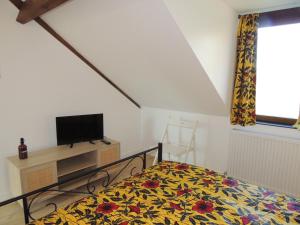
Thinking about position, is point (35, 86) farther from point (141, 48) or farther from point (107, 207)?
point (107, 207)

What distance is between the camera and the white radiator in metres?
2.30

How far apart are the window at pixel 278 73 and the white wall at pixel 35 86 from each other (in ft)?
7.12

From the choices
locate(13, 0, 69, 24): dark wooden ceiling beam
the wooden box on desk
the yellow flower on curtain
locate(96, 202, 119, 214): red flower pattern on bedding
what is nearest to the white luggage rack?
the yellow flower on curtain

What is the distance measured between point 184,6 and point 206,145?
6.51 feet

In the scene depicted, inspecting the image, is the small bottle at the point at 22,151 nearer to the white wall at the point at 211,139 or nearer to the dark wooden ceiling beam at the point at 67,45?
the dark wooden ceiling beam at the point at 67,45

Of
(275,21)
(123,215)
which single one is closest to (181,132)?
(275,21)

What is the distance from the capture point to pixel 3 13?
6.92 feet

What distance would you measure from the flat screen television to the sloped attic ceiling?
74 cm

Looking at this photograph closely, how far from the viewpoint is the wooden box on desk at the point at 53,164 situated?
2.06m

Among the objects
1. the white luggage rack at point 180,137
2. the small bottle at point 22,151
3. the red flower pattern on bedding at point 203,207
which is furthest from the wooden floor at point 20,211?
the red flower pattern on bedding at point 203,207

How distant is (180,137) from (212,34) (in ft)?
5.56

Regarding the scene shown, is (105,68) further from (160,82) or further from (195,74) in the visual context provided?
(195,74)

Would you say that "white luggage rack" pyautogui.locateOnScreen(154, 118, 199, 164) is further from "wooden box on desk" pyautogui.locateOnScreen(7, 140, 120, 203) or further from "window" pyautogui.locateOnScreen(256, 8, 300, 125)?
"window" pyautogui.locateOnScreen(256, 8, 300, 125)

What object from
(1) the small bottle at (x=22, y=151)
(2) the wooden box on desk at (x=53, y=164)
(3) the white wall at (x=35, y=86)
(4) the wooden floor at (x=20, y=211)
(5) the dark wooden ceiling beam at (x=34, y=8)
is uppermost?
(5) the dark wooden ceiling beam at (x=34, y=8)
